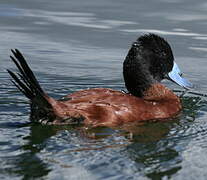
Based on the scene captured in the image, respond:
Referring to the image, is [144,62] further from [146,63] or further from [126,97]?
[126,97]

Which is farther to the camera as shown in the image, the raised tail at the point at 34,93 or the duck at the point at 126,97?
A: the duck at the point at 126,97

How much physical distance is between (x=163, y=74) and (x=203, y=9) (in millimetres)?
3855

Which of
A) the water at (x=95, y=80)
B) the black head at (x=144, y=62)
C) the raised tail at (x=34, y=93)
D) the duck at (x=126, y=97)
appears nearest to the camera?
the water at (x=95, y=80)

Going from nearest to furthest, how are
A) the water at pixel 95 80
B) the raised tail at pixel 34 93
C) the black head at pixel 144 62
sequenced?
the water at pixel 95 80 < the raised tail at pixel 34 93 < the black head at pixel 144 62

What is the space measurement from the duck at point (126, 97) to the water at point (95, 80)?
117mm

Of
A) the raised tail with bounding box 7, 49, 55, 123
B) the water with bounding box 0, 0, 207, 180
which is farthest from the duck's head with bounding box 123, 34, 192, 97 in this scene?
the raised tail with bounding box 7, 49, 55, 123

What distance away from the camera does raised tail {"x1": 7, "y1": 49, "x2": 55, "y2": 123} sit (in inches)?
241

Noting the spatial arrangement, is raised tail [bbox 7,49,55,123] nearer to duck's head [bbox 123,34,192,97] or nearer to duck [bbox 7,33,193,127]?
duck [bbox 7,33,193,127]

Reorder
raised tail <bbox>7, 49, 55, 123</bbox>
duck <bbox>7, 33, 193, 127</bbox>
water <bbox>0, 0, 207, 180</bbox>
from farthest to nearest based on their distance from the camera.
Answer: duck <bbox>7, 33, 193, 127</bbox> < raised tail <bbox>7, 49, 55, 123</bbox> < water <bbox>0, 0, 207, 180</bbox>

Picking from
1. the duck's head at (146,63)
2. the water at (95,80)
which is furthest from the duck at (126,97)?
the water at (95,80)

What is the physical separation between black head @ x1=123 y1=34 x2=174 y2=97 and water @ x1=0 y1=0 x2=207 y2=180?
0.51 metres

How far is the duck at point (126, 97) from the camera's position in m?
6.29

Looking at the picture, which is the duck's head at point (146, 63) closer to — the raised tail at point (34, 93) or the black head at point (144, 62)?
the black head at point (144, 62)

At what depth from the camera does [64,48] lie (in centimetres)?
962
